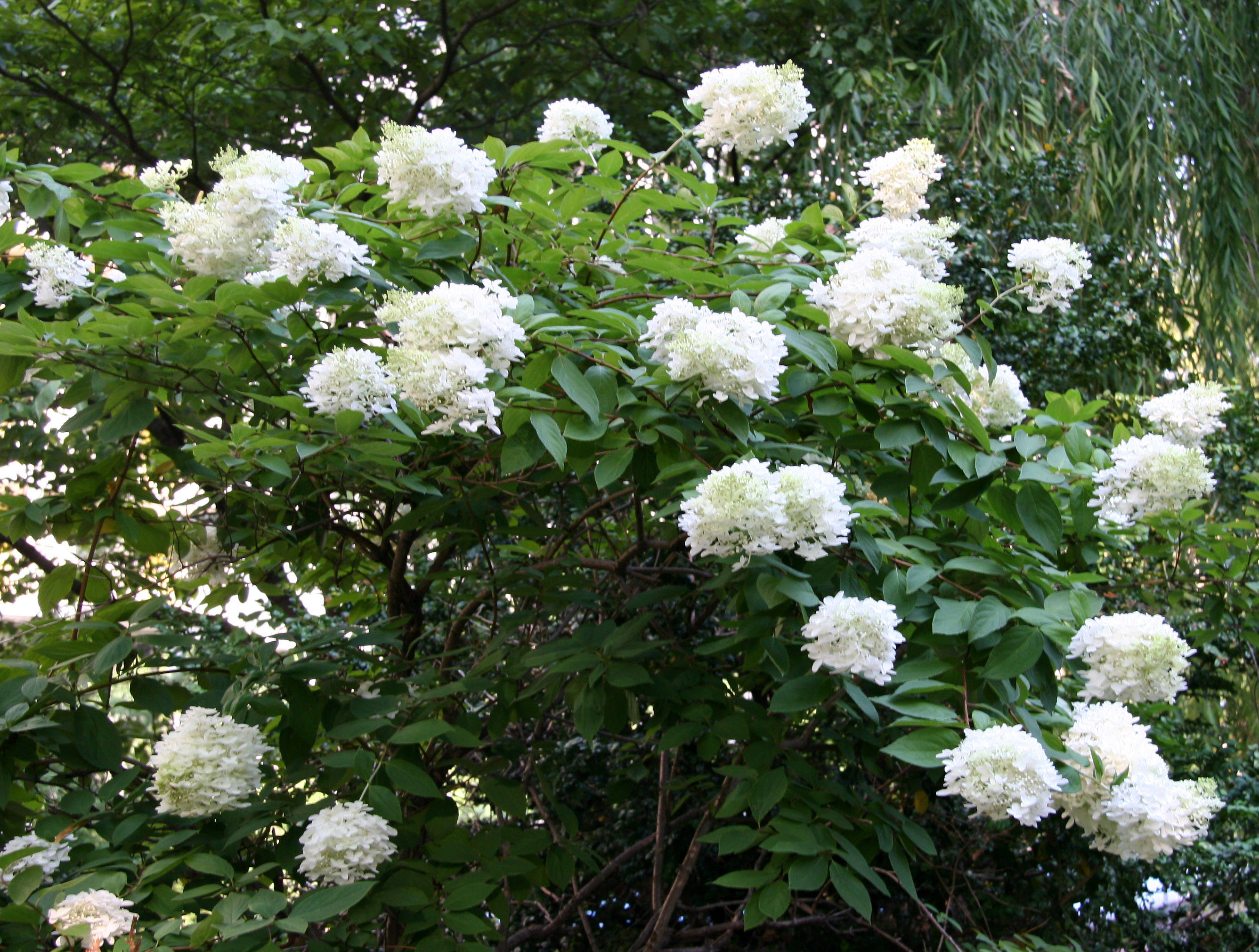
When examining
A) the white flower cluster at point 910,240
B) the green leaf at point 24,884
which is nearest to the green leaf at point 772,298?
the white flower cluster at point 910,240

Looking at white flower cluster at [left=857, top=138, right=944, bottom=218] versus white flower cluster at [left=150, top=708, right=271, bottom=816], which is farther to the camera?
white flower cluster at [left=857, top=138, right=944, bottom=218]

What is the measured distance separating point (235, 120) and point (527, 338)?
364 centimetres

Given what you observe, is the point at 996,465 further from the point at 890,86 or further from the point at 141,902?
the point at 890,86

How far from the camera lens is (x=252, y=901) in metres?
1.53

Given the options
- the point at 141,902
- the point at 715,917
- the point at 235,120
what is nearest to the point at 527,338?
the point at 141,902

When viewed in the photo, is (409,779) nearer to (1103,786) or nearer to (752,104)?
(1103,786)

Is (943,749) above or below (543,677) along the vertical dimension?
below

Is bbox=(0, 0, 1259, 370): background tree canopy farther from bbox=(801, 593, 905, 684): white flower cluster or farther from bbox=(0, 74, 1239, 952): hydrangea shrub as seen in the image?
bbox=(801, 593, 905, 684): white flower cluster

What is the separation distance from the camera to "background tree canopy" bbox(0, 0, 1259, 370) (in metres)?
4.43

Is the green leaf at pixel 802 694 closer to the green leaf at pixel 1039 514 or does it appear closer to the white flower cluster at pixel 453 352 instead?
the green leaf at pixel 1039 514

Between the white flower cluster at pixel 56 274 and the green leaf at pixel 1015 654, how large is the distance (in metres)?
1.68

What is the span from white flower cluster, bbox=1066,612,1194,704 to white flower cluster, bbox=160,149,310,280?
1.46 metres

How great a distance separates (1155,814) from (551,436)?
41.8 inches

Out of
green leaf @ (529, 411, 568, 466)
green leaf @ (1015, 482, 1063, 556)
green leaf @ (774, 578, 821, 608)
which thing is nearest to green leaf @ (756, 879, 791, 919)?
green leaf @ (774, 578, 821, 608)
